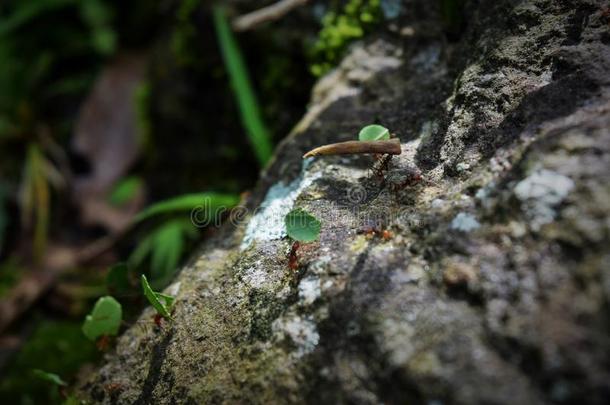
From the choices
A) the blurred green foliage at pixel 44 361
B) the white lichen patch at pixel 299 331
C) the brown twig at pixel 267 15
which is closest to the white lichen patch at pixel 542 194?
the white lichen patch at pixel 299 331

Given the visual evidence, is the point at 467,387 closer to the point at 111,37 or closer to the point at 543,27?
the point at 543,27

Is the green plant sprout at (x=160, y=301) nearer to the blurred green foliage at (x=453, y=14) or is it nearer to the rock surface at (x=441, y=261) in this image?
the rock surface at (x=441, y=261)

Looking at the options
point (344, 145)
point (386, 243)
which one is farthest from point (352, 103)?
point (386, 243)

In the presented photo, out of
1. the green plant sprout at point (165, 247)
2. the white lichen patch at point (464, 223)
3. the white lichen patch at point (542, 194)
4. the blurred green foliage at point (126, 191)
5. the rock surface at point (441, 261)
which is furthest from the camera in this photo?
the blurred green foliage at point (126, 191)

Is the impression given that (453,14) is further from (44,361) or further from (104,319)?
(44,361)

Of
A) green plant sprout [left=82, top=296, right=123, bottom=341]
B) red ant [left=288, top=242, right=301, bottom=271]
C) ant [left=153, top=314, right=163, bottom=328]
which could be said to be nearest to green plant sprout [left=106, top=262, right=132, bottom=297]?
green plant sprout [left=82, top=296, right=123, bottom=341]

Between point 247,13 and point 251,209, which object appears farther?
point 247,13
